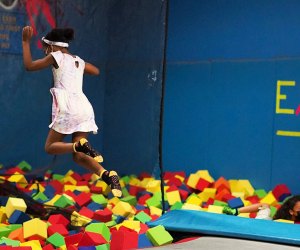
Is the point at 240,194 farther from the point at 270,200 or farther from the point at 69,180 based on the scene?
the point at 69,180

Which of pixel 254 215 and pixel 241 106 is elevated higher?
pixel 241 106

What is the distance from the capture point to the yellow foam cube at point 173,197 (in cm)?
633

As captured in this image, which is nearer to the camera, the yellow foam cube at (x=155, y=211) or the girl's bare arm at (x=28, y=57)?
the girl's bare arm at (x=28, y=57)

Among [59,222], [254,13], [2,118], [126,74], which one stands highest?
[254,13]

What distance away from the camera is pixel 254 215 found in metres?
5.99

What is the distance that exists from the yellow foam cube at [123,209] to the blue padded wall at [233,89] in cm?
169

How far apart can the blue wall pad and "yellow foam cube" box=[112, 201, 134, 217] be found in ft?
2.77

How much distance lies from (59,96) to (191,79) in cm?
340

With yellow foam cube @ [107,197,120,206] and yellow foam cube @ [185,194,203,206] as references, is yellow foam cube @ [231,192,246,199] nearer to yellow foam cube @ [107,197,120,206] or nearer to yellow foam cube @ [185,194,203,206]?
yellow foam cube @ [185,194,203,206]

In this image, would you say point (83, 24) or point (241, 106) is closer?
point (83, 24)

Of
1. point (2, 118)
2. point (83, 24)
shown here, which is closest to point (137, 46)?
point (83, 24)

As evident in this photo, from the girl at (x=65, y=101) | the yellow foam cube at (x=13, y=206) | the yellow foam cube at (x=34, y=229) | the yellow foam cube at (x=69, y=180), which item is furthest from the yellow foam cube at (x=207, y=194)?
the girl at (x=65, y=101)

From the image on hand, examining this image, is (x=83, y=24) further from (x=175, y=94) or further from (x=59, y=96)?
(x=175, y=94)

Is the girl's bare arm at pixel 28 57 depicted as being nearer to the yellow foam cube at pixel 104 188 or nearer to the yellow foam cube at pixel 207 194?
the yellow foam cube at pixel 104 188
